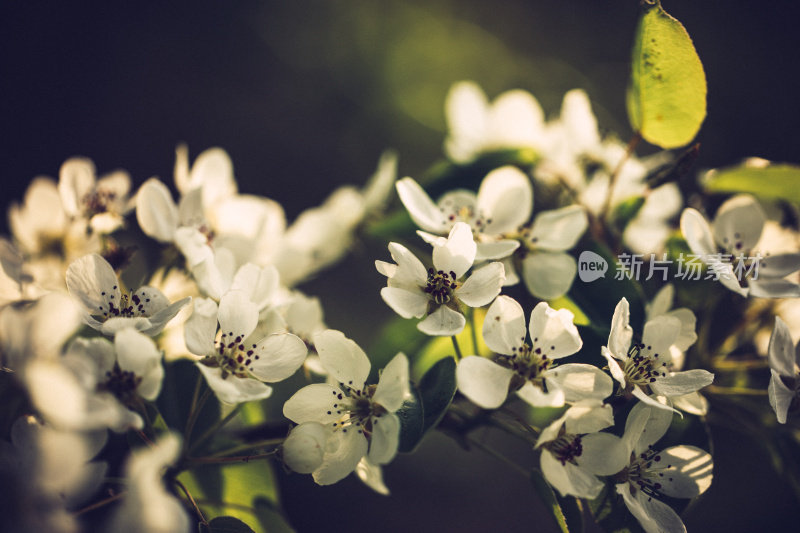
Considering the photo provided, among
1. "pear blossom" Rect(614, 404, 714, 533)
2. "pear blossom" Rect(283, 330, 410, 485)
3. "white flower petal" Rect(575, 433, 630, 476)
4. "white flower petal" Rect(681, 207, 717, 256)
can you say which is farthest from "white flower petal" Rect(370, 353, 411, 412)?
"white flower petal" Rect(681, 207, 717, 256)

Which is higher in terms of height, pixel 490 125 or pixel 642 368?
pixel 490 125

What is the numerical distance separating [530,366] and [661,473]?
304 millimetres

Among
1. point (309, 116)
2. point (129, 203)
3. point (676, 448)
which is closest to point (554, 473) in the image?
point (676, 448)

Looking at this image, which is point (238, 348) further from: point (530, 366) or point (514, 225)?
point (514, 225)

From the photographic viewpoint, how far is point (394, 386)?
82cm

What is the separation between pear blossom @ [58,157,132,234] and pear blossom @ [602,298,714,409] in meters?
1.04

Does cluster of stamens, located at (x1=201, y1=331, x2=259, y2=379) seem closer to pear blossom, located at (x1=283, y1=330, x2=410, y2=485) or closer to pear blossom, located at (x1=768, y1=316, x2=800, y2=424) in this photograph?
pear blossom, located at (x1=283, y1=330, x2=410, y2=485)

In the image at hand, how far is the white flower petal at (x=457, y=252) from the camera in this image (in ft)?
2.95

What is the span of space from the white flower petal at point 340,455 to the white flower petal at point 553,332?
34cm

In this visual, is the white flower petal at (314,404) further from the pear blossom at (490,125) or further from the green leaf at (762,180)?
the green leaf at (762,180)

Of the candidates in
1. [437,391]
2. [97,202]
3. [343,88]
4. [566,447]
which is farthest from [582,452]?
[343,88]

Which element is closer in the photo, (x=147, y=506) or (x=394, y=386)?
(x=147, y=506)

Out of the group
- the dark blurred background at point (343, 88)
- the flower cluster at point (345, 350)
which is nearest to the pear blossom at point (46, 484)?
the flower cluster at point (345, 350)

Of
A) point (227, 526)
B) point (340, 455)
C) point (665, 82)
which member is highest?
point (665, 82)
